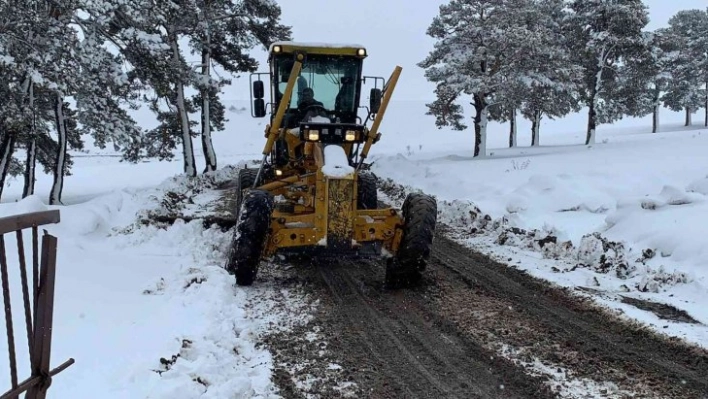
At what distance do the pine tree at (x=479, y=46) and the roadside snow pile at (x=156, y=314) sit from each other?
1987 cm

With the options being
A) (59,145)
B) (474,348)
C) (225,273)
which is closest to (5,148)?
(59,145)

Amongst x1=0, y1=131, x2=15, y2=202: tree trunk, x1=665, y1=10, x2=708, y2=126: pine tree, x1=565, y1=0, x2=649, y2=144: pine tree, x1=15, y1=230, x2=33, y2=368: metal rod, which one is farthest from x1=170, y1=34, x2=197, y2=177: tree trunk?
x1=665, y1=10, x2=708, y2=126: pine tree

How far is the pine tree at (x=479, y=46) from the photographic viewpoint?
25.6 m

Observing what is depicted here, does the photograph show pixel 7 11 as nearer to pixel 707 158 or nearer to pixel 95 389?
pixel 95 389

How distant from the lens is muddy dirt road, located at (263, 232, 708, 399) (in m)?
4.12

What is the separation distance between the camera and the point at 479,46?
26.3 metres

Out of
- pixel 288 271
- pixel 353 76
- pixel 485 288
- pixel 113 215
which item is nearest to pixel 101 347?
pixel 288 271

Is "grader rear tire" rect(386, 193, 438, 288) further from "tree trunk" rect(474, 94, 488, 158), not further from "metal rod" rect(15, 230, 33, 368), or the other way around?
"tree trunk" rect(474, 94, 488, 158)

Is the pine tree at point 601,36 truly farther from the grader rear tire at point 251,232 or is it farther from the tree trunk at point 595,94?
the grader rear tire at point 251,232

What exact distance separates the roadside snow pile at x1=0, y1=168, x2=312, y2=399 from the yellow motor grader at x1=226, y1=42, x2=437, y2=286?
683 mm

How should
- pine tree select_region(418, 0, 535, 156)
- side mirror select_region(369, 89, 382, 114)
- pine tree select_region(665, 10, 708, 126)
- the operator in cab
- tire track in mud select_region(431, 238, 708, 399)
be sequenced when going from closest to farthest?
1. tire track in mud select_region(431, 238, 708, 399)
2. side mirror select_region(369, 89, 382, 114)
3. the operator in cab
4. pine tree select_region(418, 0, 535, 156)
5. pine tree select_region(665, 10, 708, 126)

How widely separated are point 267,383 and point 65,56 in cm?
1010

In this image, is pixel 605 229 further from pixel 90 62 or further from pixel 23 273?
pixel 90 62

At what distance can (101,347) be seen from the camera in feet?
14.3
